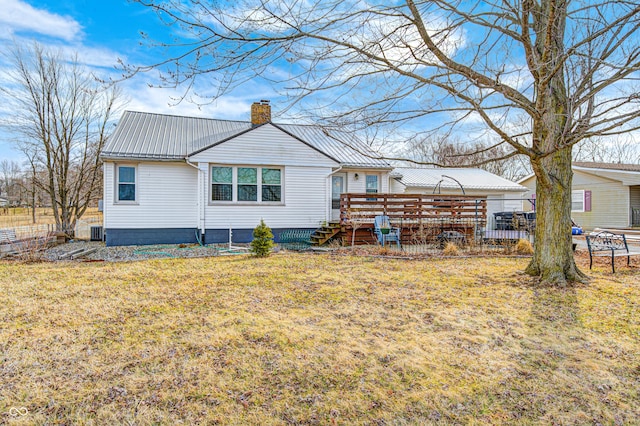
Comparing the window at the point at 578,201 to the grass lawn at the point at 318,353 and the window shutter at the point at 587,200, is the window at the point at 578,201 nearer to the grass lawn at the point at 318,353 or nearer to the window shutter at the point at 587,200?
the window shutter at the point at 587,200

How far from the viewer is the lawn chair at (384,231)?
11.2m

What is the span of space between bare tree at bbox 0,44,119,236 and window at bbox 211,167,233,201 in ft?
23.3

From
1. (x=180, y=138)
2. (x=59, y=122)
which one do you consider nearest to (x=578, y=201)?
(x=180, y=138)

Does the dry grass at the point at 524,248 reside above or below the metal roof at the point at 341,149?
below

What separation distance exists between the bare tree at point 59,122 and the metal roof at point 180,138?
7.64 feet

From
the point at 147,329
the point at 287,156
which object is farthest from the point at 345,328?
the point at 287,156

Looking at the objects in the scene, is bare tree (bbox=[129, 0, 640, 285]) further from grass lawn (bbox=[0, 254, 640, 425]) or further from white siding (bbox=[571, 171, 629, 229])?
white siding (bbox=[571, 171, 629, 229])

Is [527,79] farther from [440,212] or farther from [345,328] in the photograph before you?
[440,212]

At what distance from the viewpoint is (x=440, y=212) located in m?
13.4

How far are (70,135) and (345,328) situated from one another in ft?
56.1

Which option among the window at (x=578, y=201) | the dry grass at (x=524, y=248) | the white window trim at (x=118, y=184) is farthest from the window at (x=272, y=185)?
the window at (x=578, y=201)

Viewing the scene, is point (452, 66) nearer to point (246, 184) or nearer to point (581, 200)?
point (246, 184)

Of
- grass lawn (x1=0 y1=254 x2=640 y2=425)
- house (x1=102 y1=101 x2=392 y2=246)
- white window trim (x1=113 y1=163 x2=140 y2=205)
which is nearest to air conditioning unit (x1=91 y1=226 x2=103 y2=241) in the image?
house (x1=102 y1=101 x2=392 y2=246)

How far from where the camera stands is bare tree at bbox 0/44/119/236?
1491 cm
